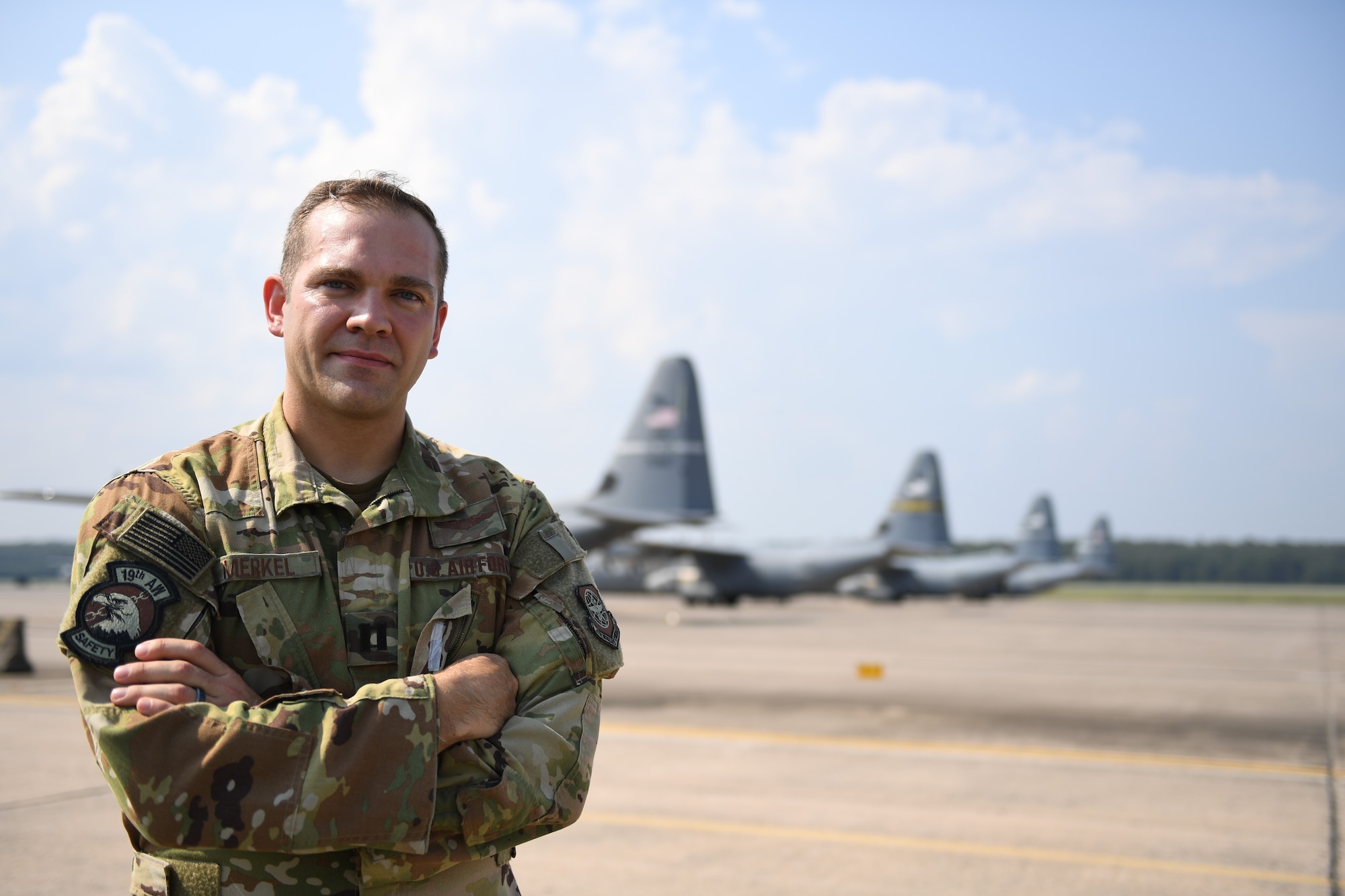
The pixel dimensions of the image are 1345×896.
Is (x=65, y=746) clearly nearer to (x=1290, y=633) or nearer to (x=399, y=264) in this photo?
(x=399, y=264)

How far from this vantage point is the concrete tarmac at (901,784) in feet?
20.5

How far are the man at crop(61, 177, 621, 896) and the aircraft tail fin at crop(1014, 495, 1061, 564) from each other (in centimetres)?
7821

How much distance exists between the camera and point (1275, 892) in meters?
6.01

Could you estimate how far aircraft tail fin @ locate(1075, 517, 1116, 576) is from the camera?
2990 inches

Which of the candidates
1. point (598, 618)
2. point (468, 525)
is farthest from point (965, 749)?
point (468, 525)

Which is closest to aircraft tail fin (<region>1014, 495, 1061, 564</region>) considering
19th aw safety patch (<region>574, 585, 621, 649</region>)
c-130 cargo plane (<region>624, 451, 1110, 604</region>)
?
c-130 cargo plane (<region>624, 451, 1110, 604</region>)

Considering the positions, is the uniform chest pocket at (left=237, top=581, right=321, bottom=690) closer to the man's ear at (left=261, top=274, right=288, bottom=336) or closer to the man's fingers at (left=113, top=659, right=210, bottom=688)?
the man's fingers at (left=113, top=659, right=210, bottom=688)

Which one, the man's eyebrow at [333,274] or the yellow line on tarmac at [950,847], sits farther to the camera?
the yellow line on tarmac at [950,847]

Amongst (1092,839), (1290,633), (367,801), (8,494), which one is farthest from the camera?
(1290,633)

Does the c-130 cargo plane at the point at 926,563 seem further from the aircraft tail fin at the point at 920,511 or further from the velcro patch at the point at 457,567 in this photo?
the velcro patch at the point at 457,567

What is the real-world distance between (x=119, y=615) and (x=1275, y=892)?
6525mm

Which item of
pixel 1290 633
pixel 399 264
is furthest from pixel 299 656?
pixel 1290 633

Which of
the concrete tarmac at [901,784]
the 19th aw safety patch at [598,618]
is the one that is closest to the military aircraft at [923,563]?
the concrete tarmac at [901,784]

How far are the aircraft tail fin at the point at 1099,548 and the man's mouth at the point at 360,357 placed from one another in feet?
261
